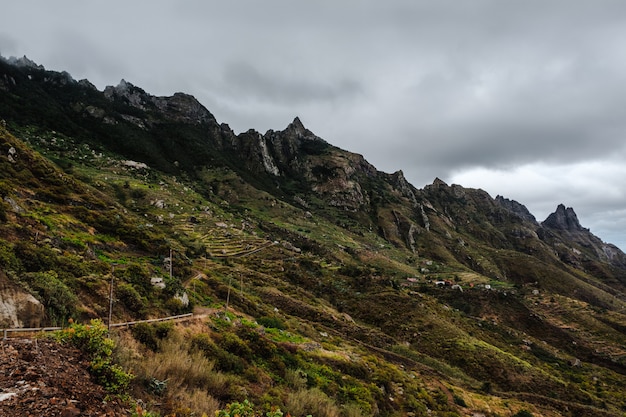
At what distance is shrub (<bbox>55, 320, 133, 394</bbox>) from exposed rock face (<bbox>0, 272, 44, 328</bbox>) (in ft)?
14.0

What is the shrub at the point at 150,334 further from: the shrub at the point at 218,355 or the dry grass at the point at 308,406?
the dry grass at the point at 308,406

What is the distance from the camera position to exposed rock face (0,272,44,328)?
1154cm

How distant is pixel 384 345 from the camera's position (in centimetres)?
4325

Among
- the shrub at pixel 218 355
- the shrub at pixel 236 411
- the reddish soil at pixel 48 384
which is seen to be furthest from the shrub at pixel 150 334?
the shrub at pixel 236 411

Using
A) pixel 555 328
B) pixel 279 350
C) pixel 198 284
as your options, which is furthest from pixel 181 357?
pixel 555 328

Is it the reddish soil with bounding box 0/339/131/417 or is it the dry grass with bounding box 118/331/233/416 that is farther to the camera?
the dry grass with bounding box 118/331/233/416

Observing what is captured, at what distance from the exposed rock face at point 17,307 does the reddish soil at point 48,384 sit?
3.69 m

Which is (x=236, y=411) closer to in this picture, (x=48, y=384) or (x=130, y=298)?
(x=48, y=384)

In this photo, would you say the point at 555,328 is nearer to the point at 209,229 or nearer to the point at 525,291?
the point at 525,291

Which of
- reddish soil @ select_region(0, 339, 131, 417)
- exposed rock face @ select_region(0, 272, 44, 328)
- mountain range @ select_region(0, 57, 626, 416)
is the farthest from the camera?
mountain range @ select_region(0, 57, 626, 416)

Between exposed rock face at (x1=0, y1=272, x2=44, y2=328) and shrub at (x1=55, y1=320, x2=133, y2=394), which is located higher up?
shrub at (x1=55, y1=320, x2=133, y2=394)

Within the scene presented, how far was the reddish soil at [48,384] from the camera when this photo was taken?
607 cm

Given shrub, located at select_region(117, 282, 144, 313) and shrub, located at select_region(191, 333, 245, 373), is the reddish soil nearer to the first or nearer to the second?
shrub, located at select_region(191, 333, 245, 373)

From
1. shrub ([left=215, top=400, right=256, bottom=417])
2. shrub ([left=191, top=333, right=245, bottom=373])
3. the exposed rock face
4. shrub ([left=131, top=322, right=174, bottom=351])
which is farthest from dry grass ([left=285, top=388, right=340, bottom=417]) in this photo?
the exposed rock face
